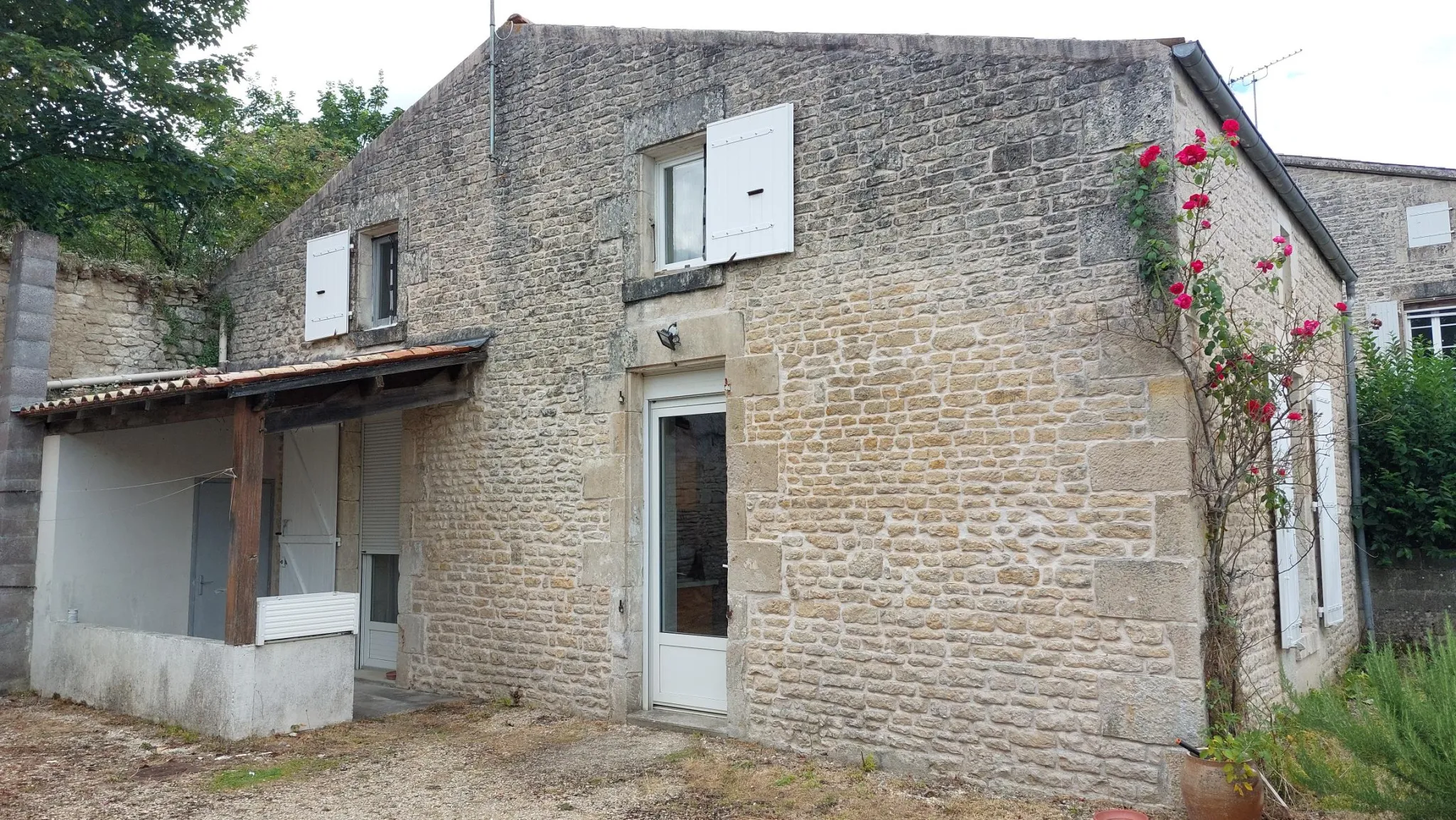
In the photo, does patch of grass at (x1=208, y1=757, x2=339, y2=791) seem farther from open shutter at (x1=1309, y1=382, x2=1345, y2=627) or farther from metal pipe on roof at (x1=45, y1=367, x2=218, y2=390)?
open shutter at (x1=1309, y1=382, x2=1345, y2=627)

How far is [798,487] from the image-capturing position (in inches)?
239

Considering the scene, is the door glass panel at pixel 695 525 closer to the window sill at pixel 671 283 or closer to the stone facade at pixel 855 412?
the stone facade at pixel 855 412

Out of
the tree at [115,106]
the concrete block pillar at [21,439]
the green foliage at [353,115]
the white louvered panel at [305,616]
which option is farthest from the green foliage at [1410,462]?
the green foliage at [353,115]

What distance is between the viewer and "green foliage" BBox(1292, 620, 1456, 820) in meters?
3.67

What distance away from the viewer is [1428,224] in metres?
12.1

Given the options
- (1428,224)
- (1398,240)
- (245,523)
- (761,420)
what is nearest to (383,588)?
(245,523)

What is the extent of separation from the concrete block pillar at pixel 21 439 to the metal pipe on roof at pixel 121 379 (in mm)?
195

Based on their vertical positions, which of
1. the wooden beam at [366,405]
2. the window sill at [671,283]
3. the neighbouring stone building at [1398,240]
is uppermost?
the neighbouring stone building at [1398,240]

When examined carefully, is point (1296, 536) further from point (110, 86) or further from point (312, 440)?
point (110, 86)

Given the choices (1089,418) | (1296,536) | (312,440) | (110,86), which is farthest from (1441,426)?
(110,86)

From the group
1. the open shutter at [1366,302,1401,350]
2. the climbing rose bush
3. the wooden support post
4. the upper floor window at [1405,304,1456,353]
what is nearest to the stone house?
the wooden support post

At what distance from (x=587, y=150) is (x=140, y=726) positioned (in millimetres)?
5125

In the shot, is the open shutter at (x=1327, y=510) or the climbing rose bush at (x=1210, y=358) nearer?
the climbing rose bush at (x=1210, y=358)

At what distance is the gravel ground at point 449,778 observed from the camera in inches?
198
